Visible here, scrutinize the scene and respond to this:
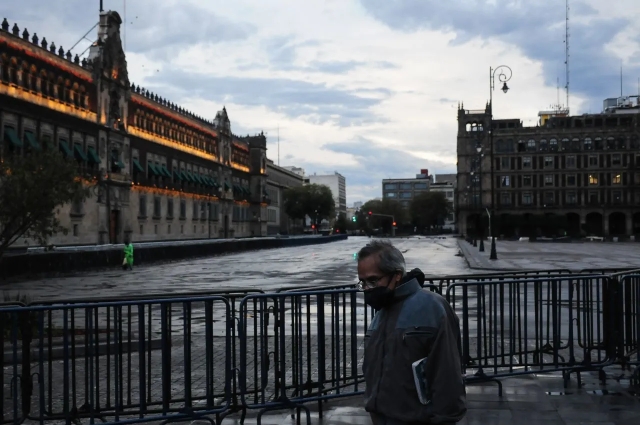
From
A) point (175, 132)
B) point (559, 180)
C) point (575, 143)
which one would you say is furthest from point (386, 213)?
point (175, 132)

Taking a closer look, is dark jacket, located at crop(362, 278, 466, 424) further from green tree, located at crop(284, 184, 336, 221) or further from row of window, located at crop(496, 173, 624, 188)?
green tree, located at crop(284, 184, 336, 221)

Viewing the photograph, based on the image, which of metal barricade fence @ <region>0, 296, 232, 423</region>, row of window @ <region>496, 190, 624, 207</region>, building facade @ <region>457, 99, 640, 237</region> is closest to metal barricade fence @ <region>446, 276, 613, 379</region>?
metal barricade fence @ <region>0, 296, 232, 423</region>

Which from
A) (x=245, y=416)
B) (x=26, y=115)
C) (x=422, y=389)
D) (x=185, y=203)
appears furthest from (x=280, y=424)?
(x=185, y=203)

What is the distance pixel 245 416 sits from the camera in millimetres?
7172

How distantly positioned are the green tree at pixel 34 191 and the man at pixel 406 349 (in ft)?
50.0

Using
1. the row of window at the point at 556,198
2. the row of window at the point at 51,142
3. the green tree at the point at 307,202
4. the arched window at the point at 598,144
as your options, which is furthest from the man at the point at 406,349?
the green tree at the point at 307,202

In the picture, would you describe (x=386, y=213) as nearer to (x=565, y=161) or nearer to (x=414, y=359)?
(x=565, y=161)

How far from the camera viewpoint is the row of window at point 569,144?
360ft

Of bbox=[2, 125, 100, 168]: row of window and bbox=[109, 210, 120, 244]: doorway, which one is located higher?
bbox=[2, 125, 100, 168]: row of window

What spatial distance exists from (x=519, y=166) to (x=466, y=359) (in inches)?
4328

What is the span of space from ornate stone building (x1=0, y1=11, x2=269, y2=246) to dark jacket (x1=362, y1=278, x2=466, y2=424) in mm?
33637

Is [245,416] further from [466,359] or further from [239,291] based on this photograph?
[466,359]

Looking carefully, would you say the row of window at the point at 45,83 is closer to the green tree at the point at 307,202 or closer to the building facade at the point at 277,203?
the building facade at the point at 277,203

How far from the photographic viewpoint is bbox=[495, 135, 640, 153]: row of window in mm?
109625
